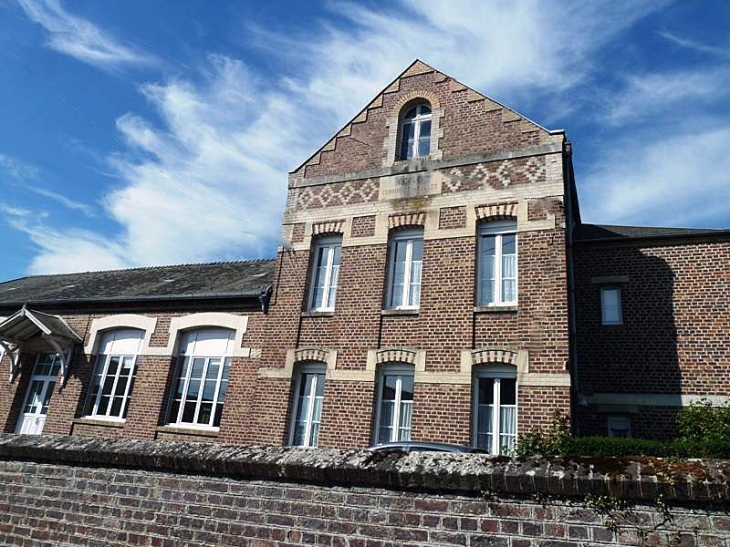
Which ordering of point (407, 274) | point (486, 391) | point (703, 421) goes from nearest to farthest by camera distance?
1. point (703, 421)
2. point (486, 391)
3. point (407, 274)

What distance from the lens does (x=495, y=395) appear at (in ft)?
35.2

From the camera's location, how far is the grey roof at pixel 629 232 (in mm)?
12492

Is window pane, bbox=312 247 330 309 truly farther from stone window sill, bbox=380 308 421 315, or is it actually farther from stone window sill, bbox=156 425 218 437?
stone window sill, bbox=156 425 218 437

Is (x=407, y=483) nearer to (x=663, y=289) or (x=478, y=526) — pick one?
(x=478, y=526)

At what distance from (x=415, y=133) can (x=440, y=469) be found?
1166 centimetres

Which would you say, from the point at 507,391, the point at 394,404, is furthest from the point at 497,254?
the point at 394,404

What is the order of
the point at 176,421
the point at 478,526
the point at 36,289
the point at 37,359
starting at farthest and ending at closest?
1. the point at 36,289
2. the point at 37,359
3. the point at 176,421
4. the point at 478,526

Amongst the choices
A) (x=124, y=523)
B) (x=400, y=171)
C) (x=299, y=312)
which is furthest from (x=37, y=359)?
(x=124, y=523)

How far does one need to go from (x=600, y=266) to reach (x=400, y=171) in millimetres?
5333

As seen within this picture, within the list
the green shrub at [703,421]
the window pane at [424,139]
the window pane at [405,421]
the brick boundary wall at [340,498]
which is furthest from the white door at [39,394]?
the green shrub at [703,421]

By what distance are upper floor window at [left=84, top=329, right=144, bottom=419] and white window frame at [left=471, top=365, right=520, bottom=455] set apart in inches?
377

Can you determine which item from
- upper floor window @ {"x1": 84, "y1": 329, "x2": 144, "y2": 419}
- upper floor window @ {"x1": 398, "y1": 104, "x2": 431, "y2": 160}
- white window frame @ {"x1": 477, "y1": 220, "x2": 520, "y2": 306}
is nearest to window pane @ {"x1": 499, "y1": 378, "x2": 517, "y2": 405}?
white window frame @ {"x1": 477, "y1": 220, "x2": 520, "y2": 306}

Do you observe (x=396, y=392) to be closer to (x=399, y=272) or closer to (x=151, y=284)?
(x=399, y=272)

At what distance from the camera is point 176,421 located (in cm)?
1413
